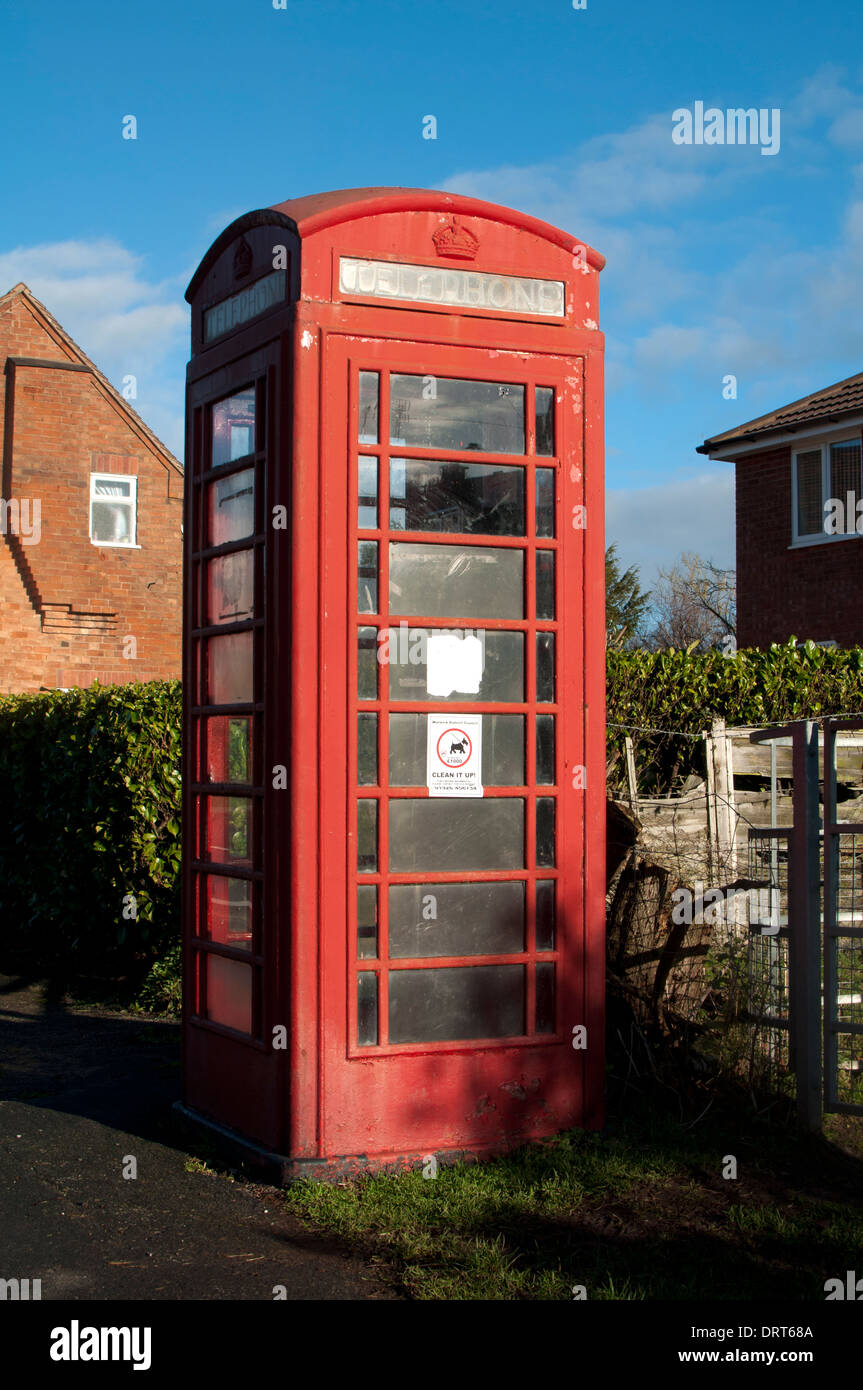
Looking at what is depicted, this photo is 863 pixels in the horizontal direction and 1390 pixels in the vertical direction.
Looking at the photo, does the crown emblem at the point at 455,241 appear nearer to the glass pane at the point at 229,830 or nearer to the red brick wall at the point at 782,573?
the glass pane at the point at 229,830

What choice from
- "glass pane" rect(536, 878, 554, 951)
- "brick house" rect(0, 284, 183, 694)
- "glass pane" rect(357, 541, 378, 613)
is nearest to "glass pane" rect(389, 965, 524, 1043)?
"glass pane" rect(536, 878, 554, 951)

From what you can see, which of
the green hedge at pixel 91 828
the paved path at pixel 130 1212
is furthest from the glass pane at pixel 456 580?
the green hedge at pixel 91 828

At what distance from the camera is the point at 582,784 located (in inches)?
208

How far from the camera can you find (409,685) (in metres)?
5.08

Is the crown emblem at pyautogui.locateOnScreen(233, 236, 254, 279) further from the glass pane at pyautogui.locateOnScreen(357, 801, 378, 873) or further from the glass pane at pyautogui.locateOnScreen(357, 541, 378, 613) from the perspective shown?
the glass pane at pyautogui.locateOnScreen(357, 801, 378, 873)

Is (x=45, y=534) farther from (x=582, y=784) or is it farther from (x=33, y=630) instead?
(x=582, y=784)

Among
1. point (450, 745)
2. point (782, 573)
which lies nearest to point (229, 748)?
point (450, 745)

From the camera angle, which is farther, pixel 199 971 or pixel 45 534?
pixel 45 534

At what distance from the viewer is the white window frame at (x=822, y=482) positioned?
20948mm

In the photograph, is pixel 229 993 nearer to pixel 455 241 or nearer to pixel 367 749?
pixel 367 749

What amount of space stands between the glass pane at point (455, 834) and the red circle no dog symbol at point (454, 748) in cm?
16

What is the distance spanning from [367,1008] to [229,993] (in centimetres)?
77

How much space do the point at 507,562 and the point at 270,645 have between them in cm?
105

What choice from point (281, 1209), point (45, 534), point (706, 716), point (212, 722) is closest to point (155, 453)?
point (45, 534)
